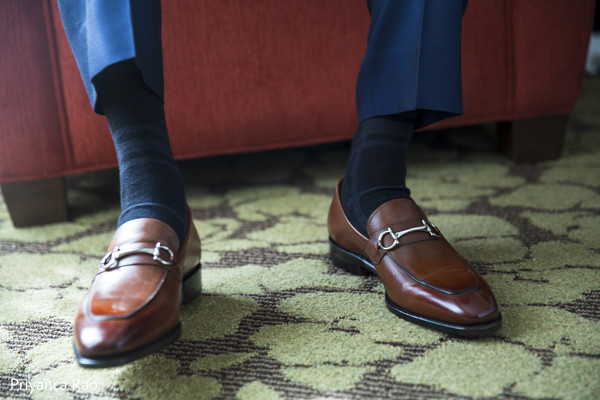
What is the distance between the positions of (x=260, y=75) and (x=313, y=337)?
498 millimetres

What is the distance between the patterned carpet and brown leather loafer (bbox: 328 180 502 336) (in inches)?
0.7

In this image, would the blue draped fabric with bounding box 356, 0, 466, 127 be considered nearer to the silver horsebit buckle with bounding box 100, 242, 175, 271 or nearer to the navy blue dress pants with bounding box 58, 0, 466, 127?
the navy blue dress pants with bounding box 58, 0, 466, 127

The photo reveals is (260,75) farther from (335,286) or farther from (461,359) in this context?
(461,359)

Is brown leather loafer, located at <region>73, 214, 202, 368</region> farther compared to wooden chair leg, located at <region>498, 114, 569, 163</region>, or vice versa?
wooden chair leg, located at <region>498, 114, 569, 163</region>

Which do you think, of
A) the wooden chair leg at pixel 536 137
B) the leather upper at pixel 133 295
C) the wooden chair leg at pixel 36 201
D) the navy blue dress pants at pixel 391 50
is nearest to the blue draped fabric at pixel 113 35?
the navy blue dress pants at pixel 391 50

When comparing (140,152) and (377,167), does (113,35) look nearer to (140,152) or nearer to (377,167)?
(140,152)

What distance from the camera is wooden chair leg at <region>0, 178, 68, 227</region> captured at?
2.67 ft

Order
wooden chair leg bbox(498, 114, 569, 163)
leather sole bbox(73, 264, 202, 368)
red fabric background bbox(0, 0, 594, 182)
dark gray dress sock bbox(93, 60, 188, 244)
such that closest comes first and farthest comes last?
1. leather sole bbox(73, 264, 202, 368)
2. dark gray dress sock bbox(93, 60, 188, 244)
3. red fabric background bbox(0, 0, 594, 182)
4. wooden chair leg bbox(498, 114, 569, 163)

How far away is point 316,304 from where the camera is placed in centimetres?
54

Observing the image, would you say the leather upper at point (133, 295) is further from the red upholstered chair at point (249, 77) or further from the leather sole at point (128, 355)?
the red upholstered chair at point (249, 77)

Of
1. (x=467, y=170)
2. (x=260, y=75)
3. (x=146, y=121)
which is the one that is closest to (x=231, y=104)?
(x=260, y=75)

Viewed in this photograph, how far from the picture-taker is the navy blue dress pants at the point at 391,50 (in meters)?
0.48

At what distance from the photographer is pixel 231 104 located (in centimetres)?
86

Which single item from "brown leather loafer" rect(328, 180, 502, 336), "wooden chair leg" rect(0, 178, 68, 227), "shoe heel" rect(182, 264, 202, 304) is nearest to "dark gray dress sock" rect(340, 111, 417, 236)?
"brown leather loafer" rect(328, 180, 502, 336)
